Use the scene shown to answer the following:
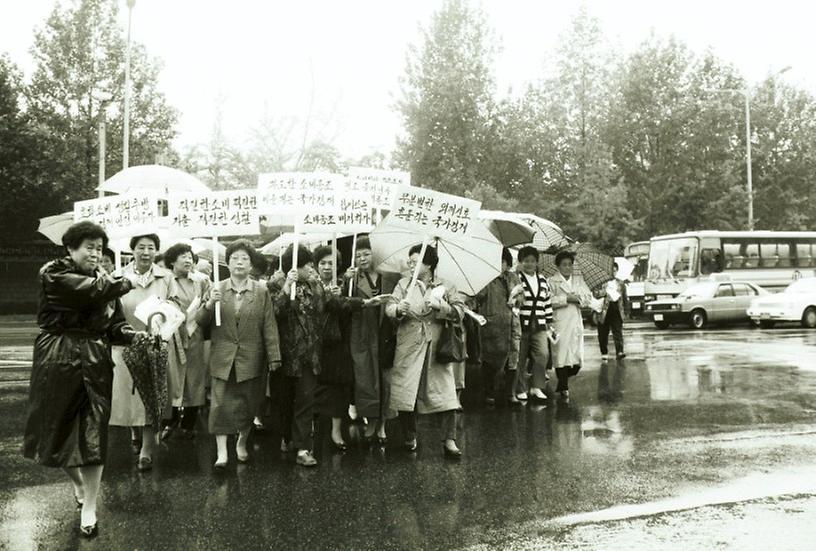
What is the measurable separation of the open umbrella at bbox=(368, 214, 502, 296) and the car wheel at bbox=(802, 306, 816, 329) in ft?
60.2

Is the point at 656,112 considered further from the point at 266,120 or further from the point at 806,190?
the point at 266,120

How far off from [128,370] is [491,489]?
9.73 feet

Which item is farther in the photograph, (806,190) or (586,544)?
(806,190)

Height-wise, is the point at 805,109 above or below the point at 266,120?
above

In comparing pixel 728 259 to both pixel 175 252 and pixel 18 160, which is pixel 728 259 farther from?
pixel 18 160

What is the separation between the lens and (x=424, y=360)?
6.53 meters

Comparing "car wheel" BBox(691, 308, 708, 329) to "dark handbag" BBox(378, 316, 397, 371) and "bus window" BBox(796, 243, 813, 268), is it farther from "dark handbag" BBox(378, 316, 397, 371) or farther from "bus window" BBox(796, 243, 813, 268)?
"dark handbag" BBox(378, 316, 397, 371)

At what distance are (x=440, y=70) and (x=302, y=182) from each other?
2355 cm

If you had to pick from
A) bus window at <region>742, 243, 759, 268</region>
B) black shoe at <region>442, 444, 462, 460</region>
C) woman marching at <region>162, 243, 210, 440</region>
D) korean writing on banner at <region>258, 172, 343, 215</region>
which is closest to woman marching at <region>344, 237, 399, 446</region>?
black shoe at <region>442, 444, 462, 460</region>

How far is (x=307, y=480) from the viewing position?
5723mm

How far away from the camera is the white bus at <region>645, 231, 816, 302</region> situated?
86.6ft

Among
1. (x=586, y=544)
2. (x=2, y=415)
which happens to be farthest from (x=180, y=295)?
(x=586, y=544)

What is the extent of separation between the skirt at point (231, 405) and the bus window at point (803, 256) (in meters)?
27.2

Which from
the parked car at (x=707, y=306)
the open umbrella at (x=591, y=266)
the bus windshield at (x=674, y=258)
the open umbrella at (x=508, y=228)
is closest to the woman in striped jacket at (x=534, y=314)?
the open umbrella at (x=508, y=228)
